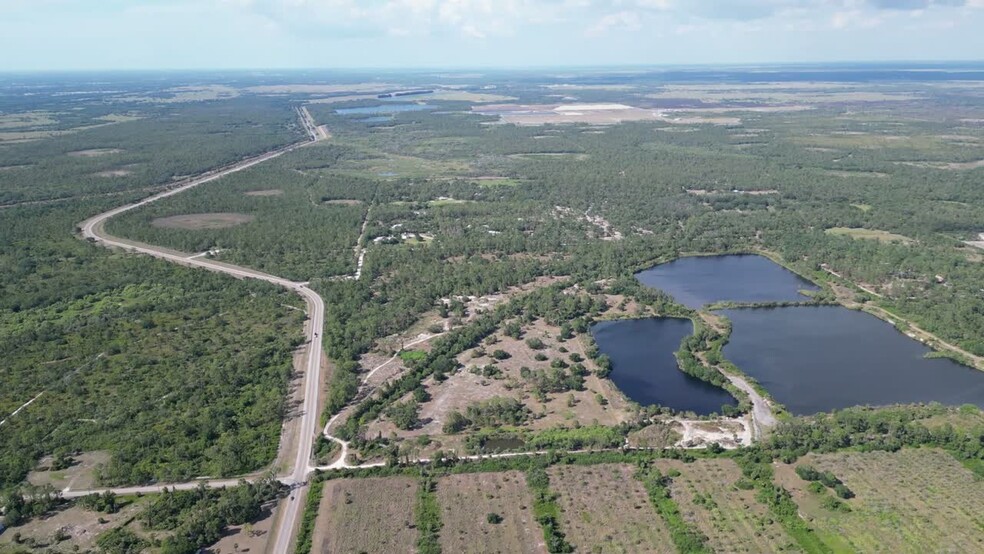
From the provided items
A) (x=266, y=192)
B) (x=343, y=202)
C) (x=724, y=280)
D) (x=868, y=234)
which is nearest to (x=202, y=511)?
(x=724, y=280)

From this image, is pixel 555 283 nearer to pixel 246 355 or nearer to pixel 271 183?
pixel 246 355

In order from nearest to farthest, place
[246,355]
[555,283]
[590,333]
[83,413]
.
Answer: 1. [83,413]
2. [246,355]
3. [590,333]
4. [555,283]

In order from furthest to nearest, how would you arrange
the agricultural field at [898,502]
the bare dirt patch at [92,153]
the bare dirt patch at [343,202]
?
1. the bare dirt patch at [92,153]
2. the bare dirt patch at [343,202]
3. the agricultural field at [898,502]

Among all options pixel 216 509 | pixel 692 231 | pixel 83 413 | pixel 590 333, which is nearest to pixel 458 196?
pixel 692 231

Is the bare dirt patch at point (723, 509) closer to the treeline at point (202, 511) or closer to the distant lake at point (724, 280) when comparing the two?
the treeline at point (202, 511)

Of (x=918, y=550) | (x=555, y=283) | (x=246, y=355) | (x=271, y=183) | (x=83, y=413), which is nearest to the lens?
(x=918, y=550)

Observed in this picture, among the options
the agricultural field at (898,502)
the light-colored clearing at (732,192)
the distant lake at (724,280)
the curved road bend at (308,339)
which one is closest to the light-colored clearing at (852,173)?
the light-colored clearing at (732,192)

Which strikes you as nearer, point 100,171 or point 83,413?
point 83,413
